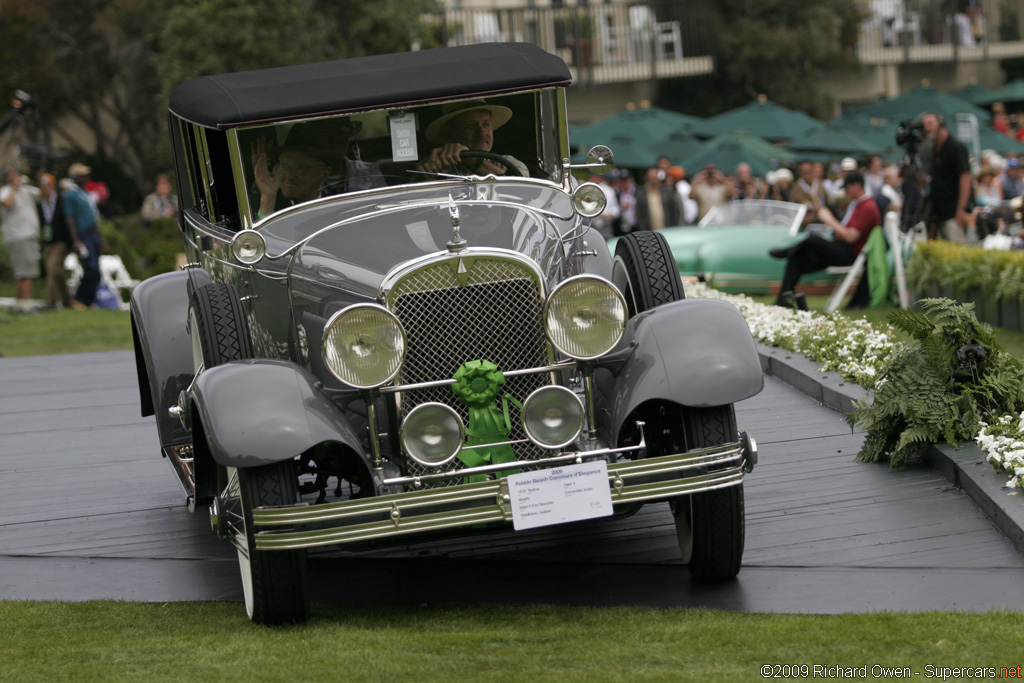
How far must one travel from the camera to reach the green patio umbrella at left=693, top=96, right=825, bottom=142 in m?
28.0

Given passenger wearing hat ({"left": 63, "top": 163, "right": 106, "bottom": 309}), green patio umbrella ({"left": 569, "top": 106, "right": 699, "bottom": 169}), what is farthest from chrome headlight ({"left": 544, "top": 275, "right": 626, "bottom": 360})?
green patio umbrella ({"left": 569, "top": 106, "right": 699, "bottom": 169})

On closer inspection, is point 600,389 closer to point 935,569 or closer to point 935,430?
point 935,569

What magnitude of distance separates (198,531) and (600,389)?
7.73ft

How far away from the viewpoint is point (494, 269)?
15.7ft

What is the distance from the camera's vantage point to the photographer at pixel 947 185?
13492mm

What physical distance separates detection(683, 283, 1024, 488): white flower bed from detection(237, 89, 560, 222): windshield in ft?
5.34

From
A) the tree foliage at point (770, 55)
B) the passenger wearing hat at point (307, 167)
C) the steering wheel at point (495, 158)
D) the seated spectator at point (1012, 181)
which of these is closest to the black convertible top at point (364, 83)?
the passenger wearing hat at point (307, 167)

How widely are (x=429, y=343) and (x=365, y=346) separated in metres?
0.28

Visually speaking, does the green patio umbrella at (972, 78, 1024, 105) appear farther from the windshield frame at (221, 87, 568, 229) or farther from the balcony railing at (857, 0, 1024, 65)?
the windshield frame at (221, 87, 568, 229)

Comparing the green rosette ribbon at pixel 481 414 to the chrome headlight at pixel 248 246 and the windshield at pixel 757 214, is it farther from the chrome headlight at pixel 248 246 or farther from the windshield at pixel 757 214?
the windshield at pixel 757 214

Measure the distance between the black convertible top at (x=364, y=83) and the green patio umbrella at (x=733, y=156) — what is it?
19.8 m

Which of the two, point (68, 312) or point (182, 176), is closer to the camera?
point (182, 176)

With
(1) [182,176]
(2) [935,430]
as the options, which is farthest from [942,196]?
(1) [182,176]

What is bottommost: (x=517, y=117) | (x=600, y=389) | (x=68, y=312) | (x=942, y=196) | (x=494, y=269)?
(x=68, y=312)
